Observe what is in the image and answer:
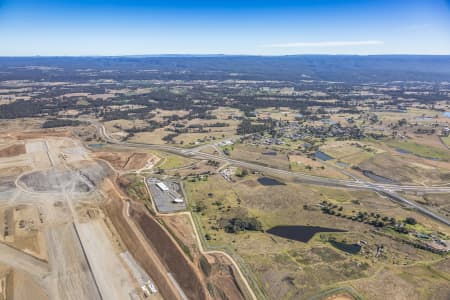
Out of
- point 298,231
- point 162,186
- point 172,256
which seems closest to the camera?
point 172,256

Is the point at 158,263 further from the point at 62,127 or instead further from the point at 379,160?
the point at 62,127

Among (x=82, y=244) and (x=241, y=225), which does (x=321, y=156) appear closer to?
(x=241, y=225)

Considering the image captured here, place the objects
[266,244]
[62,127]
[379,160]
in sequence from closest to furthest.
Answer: [266,244] < [379,160] < [62,127]

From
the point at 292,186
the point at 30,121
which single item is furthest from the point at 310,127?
the point at 30,121

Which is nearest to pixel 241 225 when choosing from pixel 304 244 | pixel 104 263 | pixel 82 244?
pixel 304 244

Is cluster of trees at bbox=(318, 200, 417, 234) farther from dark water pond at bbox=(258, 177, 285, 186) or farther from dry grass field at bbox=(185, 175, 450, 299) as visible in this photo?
dark water pond at bbox=(258, 177, 285, 186)
